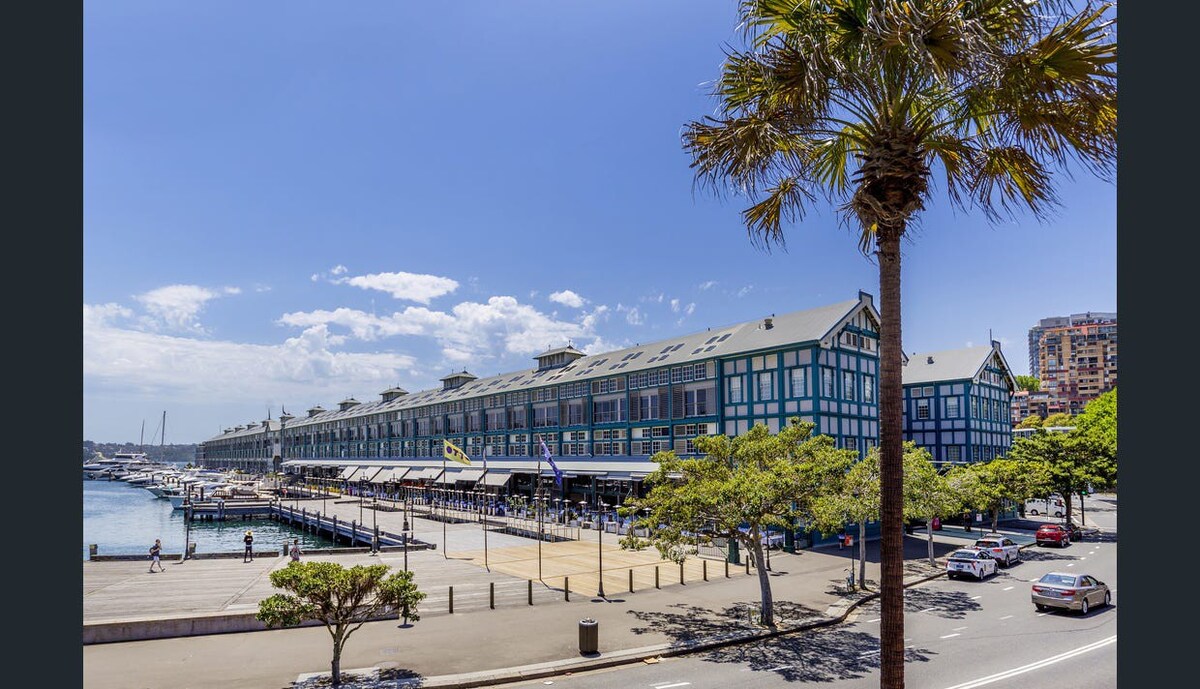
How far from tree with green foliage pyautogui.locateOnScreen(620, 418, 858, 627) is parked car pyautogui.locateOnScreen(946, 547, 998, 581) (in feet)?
32.4

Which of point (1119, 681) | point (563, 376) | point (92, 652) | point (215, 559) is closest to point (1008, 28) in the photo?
point (1119, 681)

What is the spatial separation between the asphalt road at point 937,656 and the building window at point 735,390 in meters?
21.9

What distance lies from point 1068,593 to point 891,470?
2140 cm

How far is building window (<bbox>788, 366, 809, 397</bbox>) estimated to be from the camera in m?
44.0

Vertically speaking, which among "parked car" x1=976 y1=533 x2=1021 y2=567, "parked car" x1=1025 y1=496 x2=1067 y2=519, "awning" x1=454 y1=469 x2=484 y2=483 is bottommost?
"parked car" x1=1025 y1=496 x2=1067 y2=519

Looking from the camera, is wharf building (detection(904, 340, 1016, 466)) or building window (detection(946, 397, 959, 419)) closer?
wharf building (detection(904, 340, 1016, 466))

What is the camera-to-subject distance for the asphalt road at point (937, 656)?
17.1m

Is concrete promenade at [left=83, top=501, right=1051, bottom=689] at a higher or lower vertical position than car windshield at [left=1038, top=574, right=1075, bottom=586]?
lower

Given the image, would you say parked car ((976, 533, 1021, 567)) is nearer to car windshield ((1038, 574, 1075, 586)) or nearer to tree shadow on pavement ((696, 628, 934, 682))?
car windshield ((1038, 574, 1075, 586))

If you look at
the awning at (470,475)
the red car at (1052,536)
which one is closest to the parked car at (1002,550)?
the red car at (1052,536)

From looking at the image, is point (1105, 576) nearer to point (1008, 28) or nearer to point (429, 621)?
point (429, 621)

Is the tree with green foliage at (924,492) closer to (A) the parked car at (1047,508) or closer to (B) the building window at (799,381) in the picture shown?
(B) the building window at (799,381)

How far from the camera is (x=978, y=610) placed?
83.1 feet

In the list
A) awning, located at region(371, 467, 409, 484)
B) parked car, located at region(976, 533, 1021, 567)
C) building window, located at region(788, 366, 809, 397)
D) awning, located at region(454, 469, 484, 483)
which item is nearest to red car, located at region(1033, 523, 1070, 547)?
parked car, located at region(976, 533, 1021, 567)
